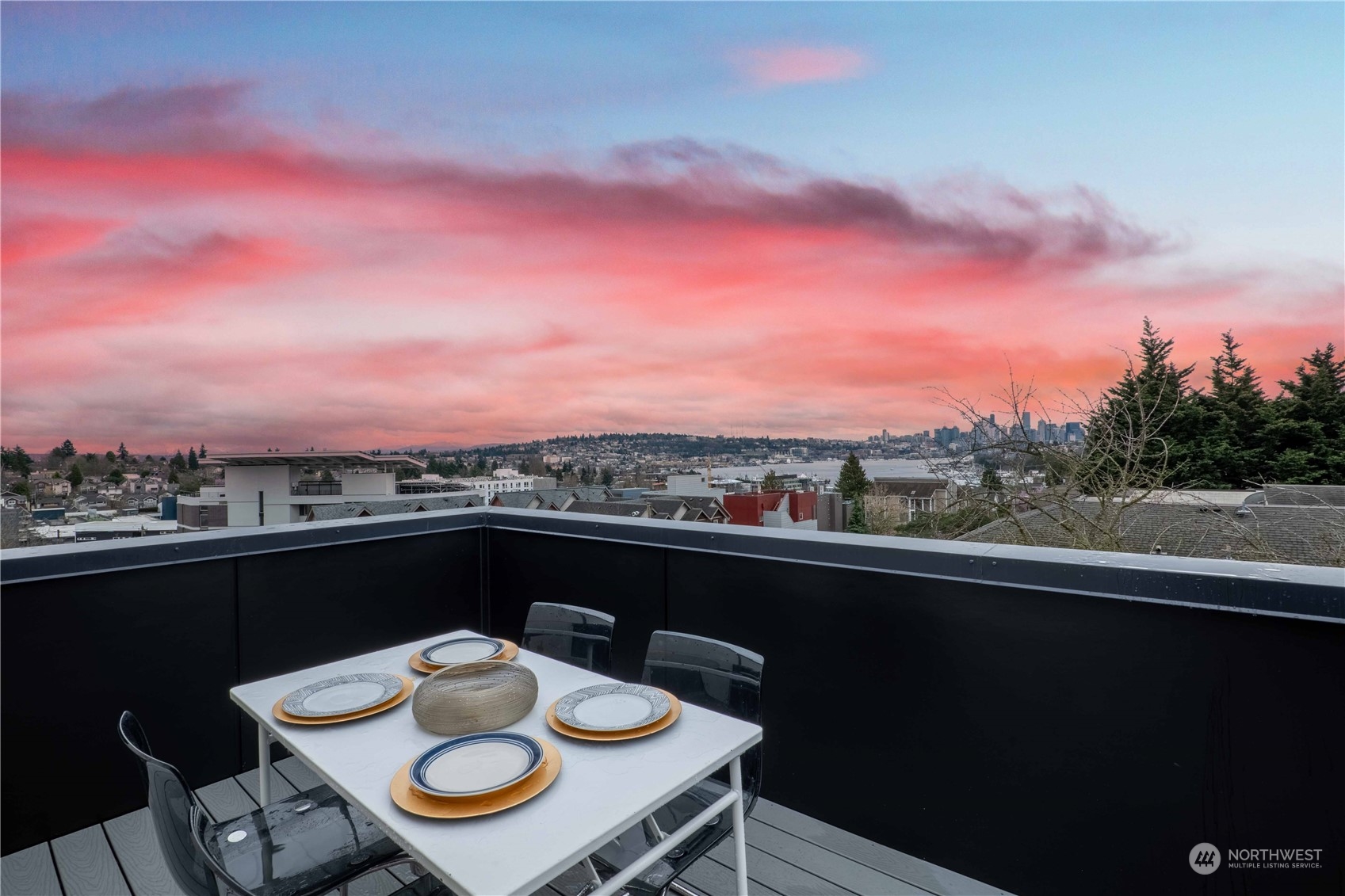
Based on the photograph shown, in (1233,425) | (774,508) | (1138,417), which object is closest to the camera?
(1138,417)

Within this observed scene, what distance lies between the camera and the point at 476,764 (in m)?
1.33

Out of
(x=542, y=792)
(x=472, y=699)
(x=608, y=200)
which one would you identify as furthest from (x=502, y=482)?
(x=542, y=792)

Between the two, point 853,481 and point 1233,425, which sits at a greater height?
point 1233,425

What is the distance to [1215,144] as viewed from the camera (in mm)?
7621

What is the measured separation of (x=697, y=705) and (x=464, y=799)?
89 centimetres

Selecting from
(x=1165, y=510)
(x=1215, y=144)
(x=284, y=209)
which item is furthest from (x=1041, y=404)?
(x=284, y=209)

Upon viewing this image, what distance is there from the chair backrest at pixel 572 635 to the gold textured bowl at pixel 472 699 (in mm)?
630

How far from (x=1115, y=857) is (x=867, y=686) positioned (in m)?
0.79

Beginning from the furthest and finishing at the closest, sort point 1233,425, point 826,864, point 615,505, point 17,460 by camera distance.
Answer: point 1233,425 → point 615,505 → point 17,460 → point 826,864

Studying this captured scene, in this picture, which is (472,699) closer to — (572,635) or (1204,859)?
(572,635)

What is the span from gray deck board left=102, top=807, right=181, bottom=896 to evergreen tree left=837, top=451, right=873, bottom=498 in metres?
7.18

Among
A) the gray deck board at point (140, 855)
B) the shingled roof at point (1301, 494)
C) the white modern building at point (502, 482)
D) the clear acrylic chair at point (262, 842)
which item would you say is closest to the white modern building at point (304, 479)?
the white modern building at point (502, 482)

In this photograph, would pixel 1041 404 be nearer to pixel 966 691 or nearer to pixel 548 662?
pixel 966 691

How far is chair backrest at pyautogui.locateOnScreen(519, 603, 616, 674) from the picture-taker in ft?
7.57
